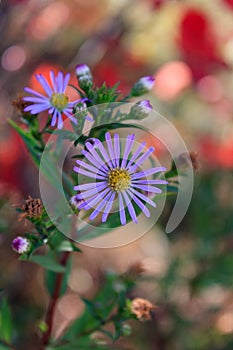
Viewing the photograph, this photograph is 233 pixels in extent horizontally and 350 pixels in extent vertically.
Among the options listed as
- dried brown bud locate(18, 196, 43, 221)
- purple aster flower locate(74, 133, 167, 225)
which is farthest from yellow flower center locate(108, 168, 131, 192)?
dried brown bud locate(18, 196, 43, 221)

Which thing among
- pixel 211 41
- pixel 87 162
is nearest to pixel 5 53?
pixel 211 41

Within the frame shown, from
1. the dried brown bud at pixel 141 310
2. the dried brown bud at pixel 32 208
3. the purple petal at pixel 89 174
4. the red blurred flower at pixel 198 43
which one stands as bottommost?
the dried brown bud at pixel 141 310

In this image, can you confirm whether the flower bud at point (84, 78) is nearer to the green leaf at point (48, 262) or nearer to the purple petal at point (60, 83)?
the purple petal at point (60, 83)

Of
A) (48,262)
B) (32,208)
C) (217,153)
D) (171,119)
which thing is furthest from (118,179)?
(171,119)

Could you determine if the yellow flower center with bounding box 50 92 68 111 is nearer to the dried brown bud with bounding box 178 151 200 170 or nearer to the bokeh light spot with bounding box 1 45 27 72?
the dried brown bud with bounding box 178 151 200 170

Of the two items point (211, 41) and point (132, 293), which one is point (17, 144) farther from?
point (211, 41)

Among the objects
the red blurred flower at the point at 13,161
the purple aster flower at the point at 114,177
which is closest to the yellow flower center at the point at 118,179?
the purple aster flower at the point at 114,177

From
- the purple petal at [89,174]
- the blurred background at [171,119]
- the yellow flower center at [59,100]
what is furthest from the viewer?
the blurred background at [171,119]
